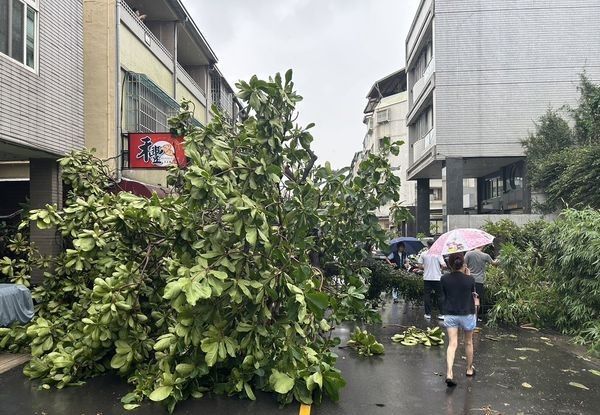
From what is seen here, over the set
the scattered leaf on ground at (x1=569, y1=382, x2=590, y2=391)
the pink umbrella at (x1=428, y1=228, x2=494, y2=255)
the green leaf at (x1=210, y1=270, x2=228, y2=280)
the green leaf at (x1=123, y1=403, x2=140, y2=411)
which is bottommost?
the scattered leaf on ground at (x1=569, y1=382, x2=590, y2=391)

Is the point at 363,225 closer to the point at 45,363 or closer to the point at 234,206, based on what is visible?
the point at 234,206

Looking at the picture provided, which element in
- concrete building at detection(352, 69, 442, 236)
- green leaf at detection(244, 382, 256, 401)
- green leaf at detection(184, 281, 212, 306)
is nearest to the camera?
green leaf at detection(184, 281, 212, 306)

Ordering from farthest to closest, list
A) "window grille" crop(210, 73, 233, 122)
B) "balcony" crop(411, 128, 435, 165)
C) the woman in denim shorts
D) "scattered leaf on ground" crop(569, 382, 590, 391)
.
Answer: "balcony" crop(411, 128, 435, 165) → "window grille" crop(210, 73, 233, 122) → the woman in denim shorts → "scattered leaf on ground" crop(569, 382, 590, 391)

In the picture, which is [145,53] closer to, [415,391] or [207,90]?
[207,90]

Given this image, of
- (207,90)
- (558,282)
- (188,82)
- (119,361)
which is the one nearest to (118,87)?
(119,361)

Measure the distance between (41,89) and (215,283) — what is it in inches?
236

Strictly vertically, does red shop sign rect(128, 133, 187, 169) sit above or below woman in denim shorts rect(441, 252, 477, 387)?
above

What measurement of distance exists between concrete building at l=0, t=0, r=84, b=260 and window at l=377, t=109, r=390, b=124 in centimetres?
4872

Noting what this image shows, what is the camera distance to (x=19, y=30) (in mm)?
8445

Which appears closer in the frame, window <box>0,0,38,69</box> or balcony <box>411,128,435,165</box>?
window <box>0,0,38,69</box>

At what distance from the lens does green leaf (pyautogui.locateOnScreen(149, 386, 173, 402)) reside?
531 centimetres

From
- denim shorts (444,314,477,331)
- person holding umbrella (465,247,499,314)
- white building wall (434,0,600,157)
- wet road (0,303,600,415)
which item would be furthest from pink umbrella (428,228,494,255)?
white building wall (434,0,600,157)

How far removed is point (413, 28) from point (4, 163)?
2364cm

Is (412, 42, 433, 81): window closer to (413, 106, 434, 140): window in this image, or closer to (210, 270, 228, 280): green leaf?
(413, 106, 434, 140): window
